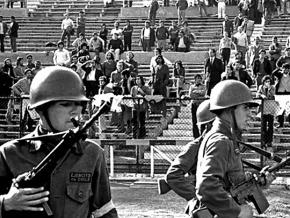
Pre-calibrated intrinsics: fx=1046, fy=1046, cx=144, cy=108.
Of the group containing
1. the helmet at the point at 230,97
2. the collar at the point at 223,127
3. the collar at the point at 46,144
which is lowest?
the collar at the point at 223,127

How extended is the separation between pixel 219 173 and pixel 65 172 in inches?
71.6

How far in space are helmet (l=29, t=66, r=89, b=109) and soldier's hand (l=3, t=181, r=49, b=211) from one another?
0.60 metres

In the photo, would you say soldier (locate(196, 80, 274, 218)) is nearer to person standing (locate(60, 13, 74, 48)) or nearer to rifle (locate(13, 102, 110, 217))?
rifle (locate(13, 102, 110, 217))

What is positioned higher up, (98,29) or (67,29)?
(67,29)

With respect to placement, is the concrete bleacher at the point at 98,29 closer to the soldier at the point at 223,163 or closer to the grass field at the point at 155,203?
the grass field at the point at 155,203

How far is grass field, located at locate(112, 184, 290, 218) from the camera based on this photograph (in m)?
15.7

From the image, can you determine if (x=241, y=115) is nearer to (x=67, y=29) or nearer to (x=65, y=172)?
(x=65, y=172)

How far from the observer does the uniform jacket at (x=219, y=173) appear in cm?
732

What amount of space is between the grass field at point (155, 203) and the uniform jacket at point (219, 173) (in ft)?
24.2

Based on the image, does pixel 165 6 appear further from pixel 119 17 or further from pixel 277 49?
pixel 277 49

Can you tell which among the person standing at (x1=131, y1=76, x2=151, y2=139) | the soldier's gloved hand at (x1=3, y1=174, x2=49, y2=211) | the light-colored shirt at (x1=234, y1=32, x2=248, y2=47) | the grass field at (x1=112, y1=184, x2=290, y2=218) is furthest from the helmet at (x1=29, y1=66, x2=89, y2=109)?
the light-colored shirt at (x1=234, y1=32, x2=248, y2=47)

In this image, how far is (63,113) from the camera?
5.88 meters

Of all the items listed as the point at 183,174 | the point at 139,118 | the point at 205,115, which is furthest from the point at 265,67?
the point at 183,174

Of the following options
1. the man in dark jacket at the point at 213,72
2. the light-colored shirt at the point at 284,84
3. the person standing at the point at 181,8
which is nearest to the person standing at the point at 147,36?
the person standing at the point at 181,8
